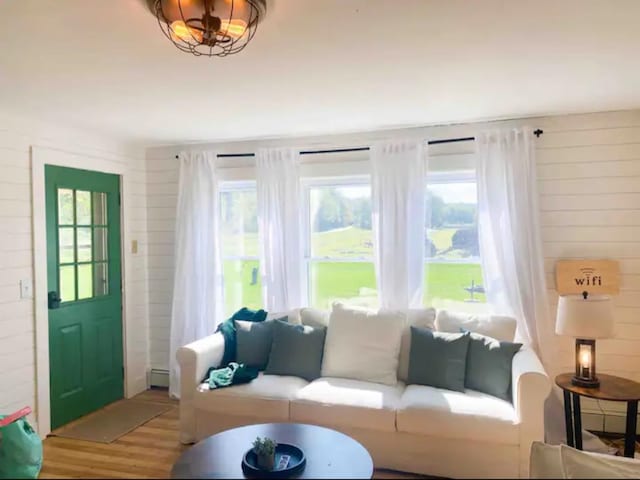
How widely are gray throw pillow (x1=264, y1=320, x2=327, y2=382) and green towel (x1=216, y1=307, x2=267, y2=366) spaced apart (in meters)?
0.32

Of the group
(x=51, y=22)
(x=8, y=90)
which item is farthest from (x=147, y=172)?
(x=51, y=22)

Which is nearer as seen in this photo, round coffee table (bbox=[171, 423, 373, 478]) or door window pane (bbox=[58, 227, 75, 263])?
round coffee table (bbox=[171, 423, 373, 478])

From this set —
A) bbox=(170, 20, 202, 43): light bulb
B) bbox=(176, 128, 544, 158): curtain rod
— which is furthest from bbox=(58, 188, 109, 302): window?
bbox=(170, 20, 202, 43): light bulb

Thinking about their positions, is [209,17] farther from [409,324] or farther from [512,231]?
[512,231]

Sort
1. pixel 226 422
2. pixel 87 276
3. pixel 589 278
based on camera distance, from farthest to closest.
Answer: pixel 87 276
pixel 589 278
pixel 226 422

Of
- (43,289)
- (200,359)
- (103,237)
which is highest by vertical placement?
(103,237)

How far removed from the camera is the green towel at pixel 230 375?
2.98 meters

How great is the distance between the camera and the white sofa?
2145mm

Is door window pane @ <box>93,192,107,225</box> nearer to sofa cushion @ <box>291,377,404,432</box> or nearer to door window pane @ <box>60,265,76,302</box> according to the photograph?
door window pane @ <box>60,265,76,302</box>

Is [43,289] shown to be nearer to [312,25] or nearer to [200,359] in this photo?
[200,359]

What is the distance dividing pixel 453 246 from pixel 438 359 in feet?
3.44

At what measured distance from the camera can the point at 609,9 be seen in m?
1.76

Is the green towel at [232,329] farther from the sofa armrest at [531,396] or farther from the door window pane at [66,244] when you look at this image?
the sofa armrest at [531,396]

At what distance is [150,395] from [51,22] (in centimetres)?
331
